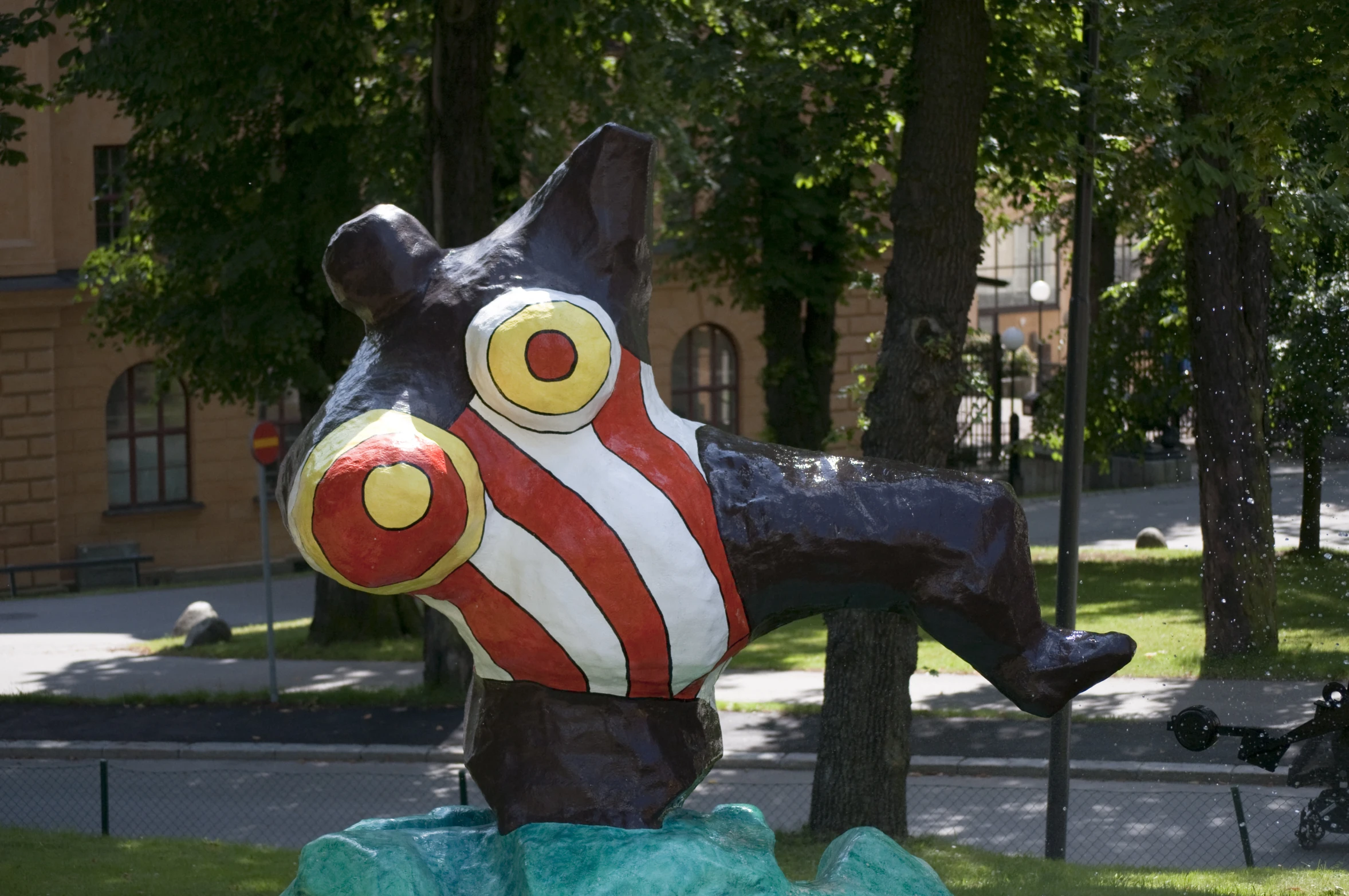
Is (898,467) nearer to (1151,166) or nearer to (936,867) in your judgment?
(936,867)

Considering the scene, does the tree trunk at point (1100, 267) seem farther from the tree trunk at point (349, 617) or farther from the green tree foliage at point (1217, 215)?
the tree trunk at point (349, 617)

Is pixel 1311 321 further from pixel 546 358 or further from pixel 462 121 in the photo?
pixel 546 358

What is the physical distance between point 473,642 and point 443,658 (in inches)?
412

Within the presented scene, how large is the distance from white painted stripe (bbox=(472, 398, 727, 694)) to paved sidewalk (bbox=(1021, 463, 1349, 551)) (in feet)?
47.6

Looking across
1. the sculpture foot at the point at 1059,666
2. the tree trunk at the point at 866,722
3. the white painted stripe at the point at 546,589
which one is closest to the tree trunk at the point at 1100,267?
the tree trunk at the point at 866,722

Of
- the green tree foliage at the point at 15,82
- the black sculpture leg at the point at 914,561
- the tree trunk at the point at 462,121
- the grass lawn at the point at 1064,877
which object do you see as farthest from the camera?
the tree trunk at the point at 462,121

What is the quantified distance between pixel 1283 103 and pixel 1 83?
8.63 metres

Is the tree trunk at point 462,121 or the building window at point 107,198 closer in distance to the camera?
the tree trunk at point 462,121

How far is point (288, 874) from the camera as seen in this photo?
8961mm

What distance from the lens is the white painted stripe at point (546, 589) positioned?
412cm

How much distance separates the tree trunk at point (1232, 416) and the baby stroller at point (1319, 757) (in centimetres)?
461

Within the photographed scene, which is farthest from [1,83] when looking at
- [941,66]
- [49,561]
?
[49,561]

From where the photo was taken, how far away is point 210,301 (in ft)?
54.1

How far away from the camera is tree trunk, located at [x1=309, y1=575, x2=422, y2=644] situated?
58.5ft
